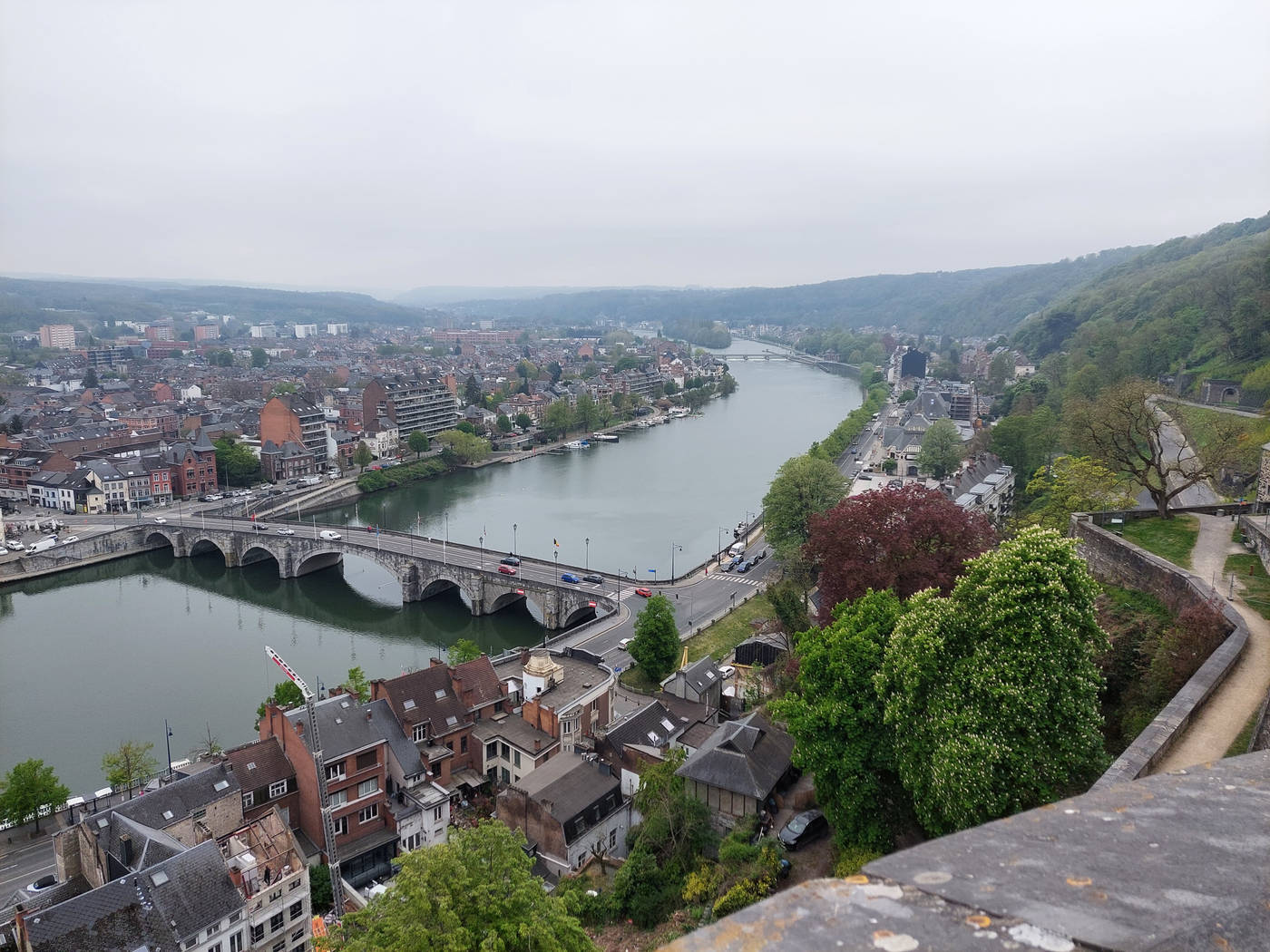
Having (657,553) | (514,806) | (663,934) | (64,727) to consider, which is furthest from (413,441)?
(663,934)

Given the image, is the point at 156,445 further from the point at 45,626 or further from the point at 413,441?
the point at 45,626

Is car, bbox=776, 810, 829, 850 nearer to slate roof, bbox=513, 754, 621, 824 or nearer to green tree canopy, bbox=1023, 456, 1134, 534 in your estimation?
slate roof, bbox=513, 754, 621, 824

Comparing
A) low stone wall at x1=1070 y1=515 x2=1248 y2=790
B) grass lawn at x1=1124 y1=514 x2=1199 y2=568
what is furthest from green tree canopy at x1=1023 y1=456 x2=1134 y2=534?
low stone wall at x1=1070 y1=515 x2=1248 y2=790

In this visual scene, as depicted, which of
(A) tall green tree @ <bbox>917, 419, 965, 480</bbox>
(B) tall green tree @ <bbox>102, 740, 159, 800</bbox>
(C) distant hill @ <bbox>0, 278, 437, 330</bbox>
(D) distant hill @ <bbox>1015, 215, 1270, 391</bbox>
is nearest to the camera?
(B) tall green tree @ <bbox>102, 740, 159, 800</bbox>

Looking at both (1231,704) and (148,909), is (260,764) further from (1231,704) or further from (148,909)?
(1231,704)

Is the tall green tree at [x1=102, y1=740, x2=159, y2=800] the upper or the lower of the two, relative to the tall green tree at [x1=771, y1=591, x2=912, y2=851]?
lower

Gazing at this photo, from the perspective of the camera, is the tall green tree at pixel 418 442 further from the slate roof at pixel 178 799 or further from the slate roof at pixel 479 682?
the slate roof at pixel 178 799
